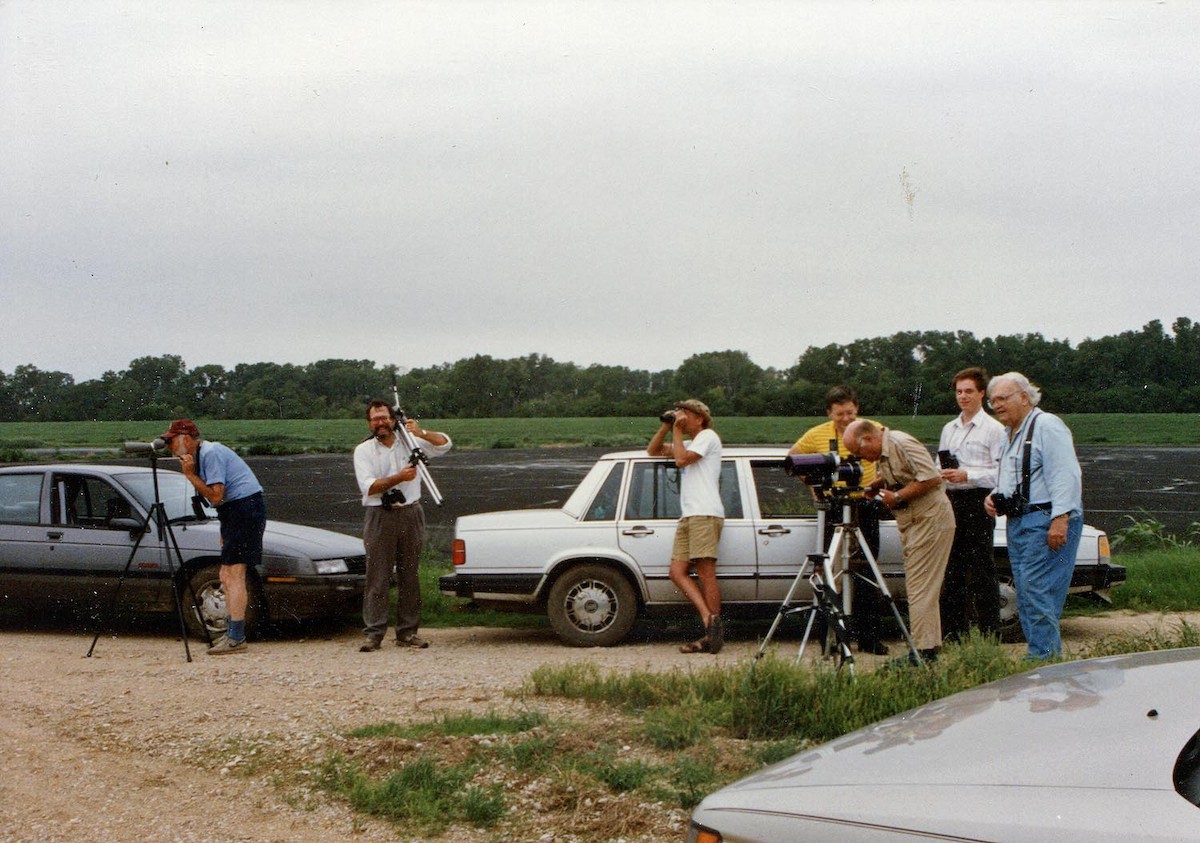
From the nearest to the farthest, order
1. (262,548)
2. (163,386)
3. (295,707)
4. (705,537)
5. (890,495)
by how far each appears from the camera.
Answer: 1. (295,707)
2. (890,495)
3. (705,537)
4. (262,548)
5. (163,386)

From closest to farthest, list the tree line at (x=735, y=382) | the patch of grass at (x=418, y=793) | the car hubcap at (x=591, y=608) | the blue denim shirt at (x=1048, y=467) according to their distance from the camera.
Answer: the patch of grass at (x=418, y=793) → the blue denim shirt at (x=1048, y=467) → the car hubcap at (x=591, y=608) → the tree line at (x=735, y=382)

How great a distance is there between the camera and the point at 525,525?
8.98 meters

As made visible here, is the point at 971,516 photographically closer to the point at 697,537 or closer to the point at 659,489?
the point at 697,537

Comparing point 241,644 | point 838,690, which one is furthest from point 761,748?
point 241,644

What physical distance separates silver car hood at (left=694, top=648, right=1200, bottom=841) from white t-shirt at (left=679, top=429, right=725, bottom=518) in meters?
5.65

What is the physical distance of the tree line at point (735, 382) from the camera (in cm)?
2425

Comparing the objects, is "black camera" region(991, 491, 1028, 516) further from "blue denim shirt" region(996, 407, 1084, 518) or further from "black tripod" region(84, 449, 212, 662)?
"black tripod" region(84, 449, 212, 662)

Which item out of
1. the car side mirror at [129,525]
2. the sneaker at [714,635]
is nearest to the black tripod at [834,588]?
the sneaker at [714,635]

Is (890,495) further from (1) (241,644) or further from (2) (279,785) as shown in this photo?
(1) (241,644)

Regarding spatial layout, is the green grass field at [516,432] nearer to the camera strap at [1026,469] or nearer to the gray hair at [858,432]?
the gray hair at [858,432]

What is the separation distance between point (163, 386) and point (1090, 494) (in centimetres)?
2136

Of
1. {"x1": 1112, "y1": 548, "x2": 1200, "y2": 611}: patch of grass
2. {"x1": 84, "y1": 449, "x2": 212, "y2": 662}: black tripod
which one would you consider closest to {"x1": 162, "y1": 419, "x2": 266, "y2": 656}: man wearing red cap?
{"x1": 84, "y1": 449, "x2": 212, "y2": 662}: black tripod

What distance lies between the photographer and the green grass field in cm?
3144

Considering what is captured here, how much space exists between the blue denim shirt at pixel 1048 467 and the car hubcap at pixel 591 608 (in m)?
3.35
